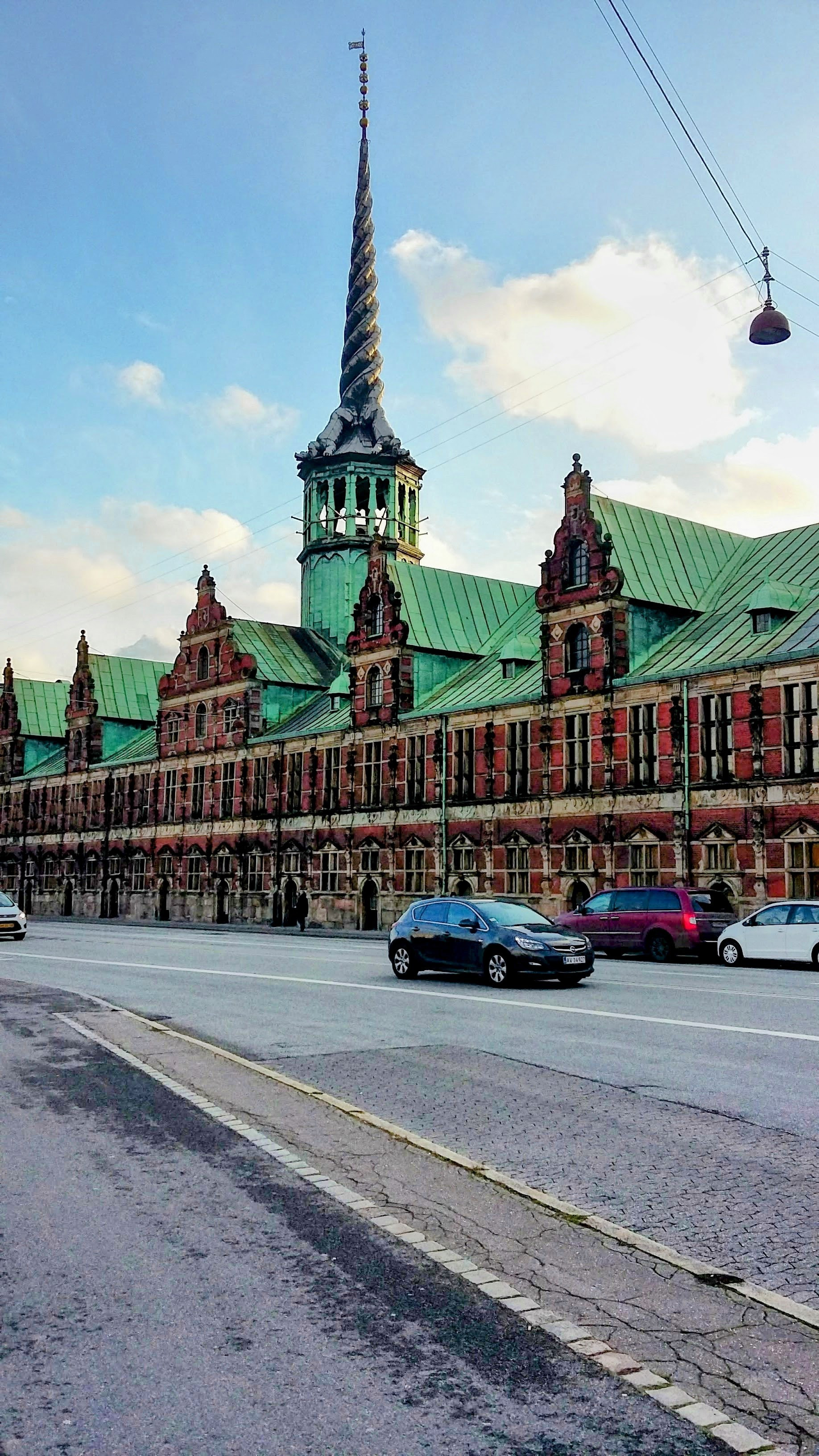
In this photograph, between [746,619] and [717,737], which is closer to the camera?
[717,737]

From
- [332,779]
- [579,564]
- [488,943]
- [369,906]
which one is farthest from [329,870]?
[488,943]

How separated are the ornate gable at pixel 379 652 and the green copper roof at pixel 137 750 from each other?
2124 cm

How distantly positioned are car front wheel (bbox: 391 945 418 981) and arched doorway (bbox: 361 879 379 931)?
30.9 meters

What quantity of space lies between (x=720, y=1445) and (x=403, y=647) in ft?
164

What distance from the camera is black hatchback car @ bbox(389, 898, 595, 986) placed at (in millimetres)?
19234

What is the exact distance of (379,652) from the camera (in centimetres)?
5444

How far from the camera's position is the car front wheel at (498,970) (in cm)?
1945

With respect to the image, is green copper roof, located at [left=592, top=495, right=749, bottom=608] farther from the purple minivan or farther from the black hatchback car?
the black hatchback car

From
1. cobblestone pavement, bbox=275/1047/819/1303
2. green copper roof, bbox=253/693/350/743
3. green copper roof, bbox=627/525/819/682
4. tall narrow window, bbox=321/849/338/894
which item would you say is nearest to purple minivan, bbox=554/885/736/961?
green copper roof, bbox=627/525/819/682

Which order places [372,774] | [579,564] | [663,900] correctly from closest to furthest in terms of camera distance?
1. [663,900]
2. [579,564]
3. [372,774]

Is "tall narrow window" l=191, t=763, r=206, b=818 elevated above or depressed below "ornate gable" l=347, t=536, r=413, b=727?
below

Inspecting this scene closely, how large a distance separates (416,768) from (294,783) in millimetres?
10294

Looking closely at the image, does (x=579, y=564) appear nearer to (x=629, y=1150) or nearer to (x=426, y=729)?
(x=426, y=729)

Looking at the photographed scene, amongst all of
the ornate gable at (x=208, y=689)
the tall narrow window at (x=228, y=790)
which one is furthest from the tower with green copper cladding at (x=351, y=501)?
the tall narrow window at (x=228, y=790)
